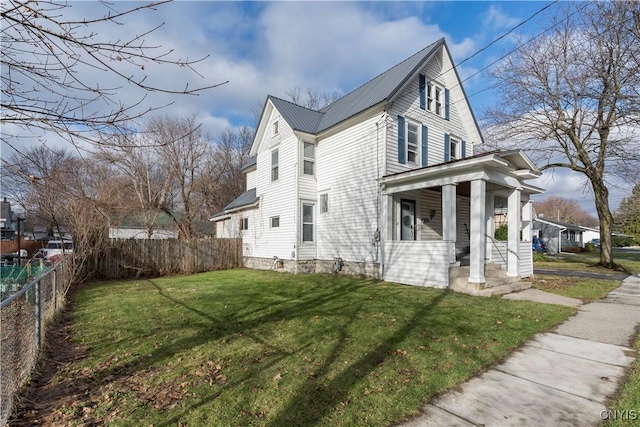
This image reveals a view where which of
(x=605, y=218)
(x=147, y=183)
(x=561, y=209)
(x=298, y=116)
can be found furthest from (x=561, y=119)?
(x=561, y=209)

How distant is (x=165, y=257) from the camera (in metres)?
14.9

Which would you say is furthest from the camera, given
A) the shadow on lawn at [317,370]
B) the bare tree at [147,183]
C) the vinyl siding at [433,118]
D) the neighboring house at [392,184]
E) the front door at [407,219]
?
the bare tree at [147,183]

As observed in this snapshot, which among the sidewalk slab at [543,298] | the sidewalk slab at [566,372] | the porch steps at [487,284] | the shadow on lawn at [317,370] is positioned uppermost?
the porch steps at [487,284]

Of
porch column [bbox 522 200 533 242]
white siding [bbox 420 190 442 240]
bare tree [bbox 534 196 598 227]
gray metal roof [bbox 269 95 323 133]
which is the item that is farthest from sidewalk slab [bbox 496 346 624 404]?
bare tree [bbox 534 196 598 227]

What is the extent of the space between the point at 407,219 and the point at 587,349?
25.5 feet

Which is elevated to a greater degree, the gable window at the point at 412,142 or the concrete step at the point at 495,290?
the gable window at the point at 412,142

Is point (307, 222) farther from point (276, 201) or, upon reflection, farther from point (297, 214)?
point (276, 201)

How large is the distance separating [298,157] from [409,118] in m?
4.58

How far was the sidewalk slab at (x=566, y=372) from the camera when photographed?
3.40 m

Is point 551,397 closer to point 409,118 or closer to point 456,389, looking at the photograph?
point 456,389

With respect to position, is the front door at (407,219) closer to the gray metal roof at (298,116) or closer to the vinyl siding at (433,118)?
the vinyl siding at (433,118)

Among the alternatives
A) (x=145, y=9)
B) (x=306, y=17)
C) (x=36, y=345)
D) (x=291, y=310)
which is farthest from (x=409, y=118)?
(x=36, y=345)

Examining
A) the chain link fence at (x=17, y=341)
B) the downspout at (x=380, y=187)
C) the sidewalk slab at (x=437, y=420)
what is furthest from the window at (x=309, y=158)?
the sidewalk slab at (x=437, y=420)

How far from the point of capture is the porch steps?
858 cm
